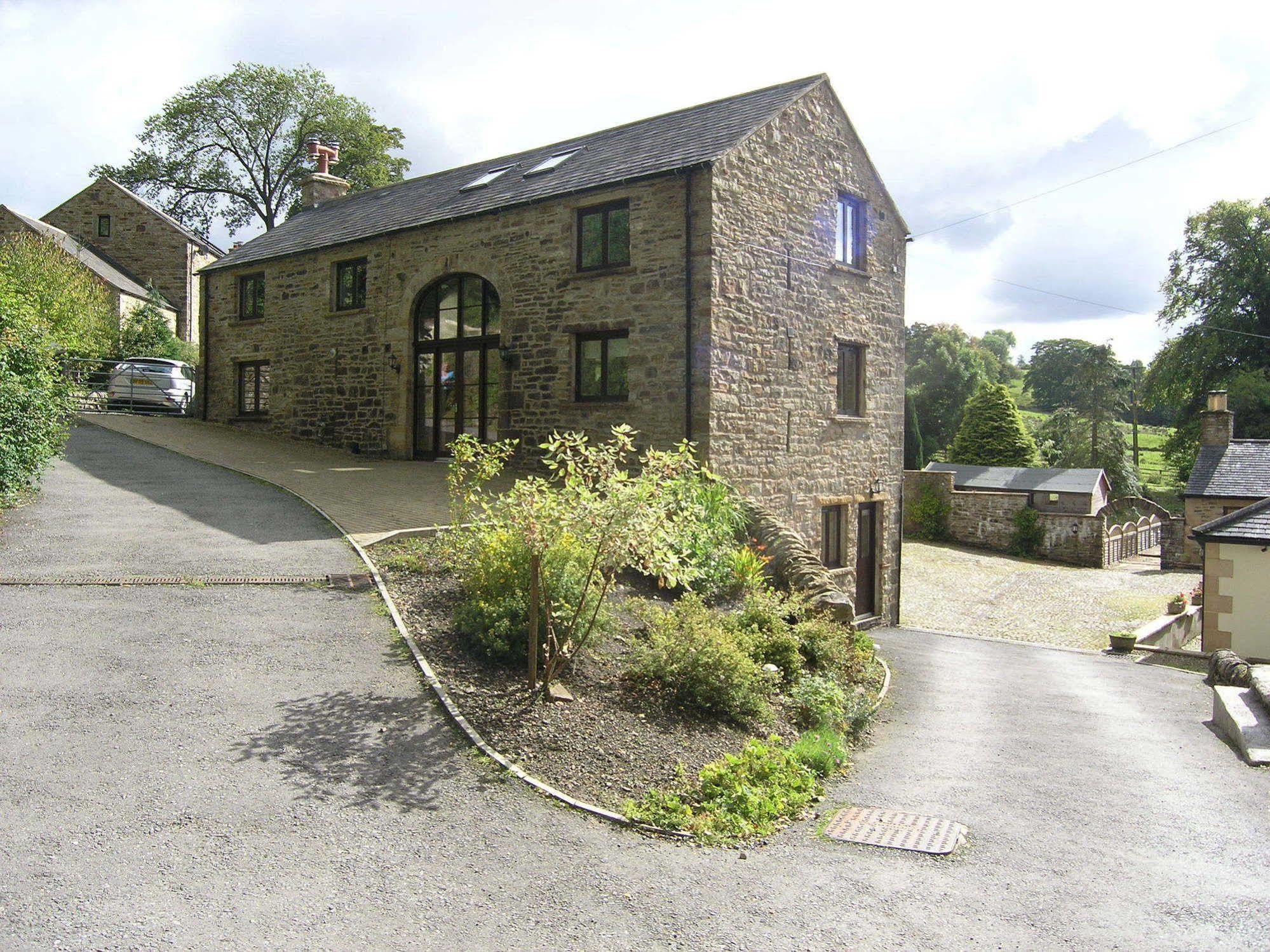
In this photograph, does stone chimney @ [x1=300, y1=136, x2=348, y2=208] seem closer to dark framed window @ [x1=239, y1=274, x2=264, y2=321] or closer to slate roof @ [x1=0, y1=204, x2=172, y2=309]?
dark framed window @ [x1=239, y1=274, x2=264, y2=321]

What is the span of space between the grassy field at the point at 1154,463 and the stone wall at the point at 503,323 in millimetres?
29095

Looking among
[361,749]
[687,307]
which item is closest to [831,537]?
[687,307]

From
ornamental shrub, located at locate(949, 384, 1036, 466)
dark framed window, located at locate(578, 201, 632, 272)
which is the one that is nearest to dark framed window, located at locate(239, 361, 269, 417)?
dark framed window, located at locate(578, 201, 632, 272)

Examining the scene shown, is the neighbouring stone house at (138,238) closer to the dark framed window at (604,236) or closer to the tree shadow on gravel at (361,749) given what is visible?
the dark framed window at (604,236)

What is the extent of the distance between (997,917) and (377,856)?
3408 mm

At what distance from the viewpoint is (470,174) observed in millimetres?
21125

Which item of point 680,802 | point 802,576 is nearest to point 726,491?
point 802,576

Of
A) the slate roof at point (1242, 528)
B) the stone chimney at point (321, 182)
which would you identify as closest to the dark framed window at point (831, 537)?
the slate roof at point (1242, 528)

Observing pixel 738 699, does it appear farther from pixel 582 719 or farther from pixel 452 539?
→ pixel 452 539

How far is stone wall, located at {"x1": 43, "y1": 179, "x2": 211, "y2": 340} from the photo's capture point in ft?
134

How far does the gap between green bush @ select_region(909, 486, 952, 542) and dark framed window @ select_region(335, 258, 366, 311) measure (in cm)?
2515

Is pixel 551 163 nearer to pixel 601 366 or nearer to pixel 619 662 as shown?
pixel 601 366

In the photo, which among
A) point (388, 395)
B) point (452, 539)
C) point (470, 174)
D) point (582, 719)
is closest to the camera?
point (582, 719)

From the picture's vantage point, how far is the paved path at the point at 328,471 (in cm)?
1256
